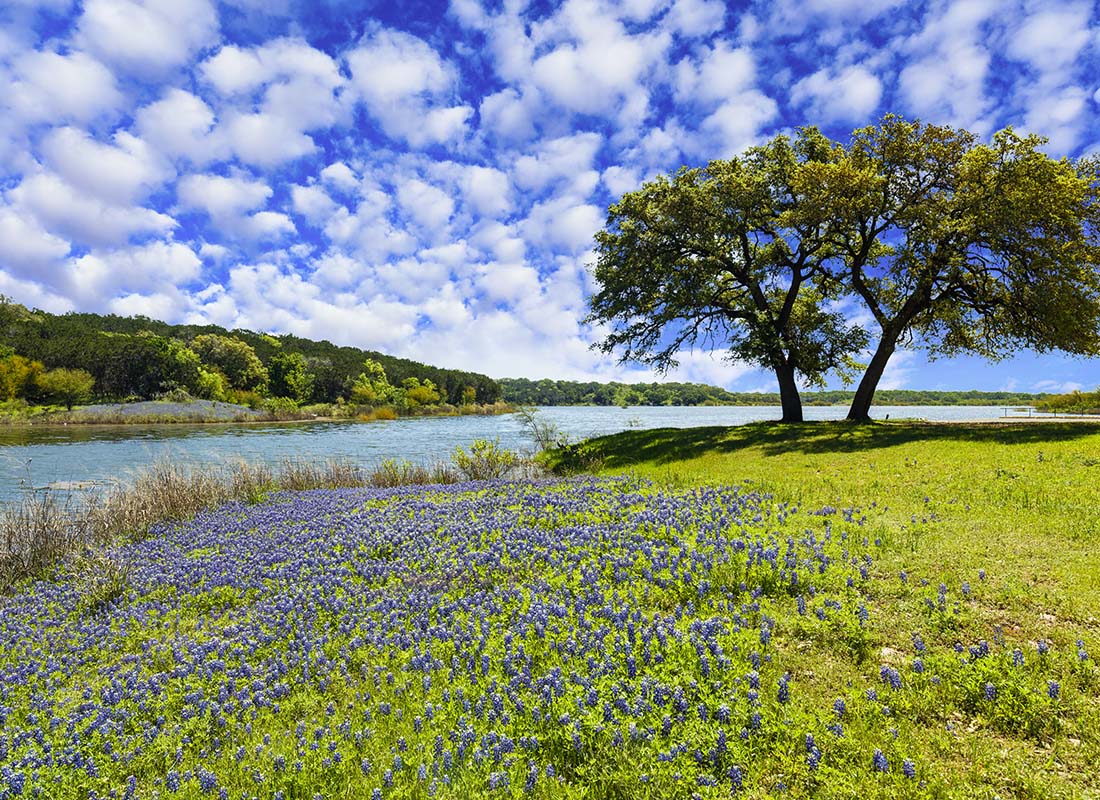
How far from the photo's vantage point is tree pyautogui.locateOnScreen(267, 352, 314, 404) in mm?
121250

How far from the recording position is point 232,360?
129m

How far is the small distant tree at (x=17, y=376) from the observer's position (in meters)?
79.4

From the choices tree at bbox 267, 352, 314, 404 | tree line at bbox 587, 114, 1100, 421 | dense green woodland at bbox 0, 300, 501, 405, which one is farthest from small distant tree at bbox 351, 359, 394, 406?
tree line at bbox 587, 114, 1100, 421

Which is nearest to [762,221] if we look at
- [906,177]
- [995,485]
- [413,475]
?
[906,177]

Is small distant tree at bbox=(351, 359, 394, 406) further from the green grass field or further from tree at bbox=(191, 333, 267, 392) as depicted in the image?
the green grass field

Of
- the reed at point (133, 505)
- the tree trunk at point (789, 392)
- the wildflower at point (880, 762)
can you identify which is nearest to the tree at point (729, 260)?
the tree trunk at point (789, 392)

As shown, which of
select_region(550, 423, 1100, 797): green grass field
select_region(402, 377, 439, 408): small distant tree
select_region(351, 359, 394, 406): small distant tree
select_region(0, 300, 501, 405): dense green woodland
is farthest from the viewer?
select_region(402, 377, 439, 408): small distant tree

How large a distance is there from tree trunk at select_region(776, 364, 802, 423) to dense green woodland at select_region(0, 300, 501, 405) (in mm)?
105612

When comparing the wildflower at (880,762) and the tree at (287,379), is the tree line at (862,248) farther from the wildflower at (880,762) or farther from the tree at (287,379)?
the tree at (287,379)

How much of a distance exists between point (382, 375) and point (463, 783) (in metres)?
151

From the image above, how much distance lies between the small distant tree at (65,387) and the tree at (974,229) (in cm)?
10509

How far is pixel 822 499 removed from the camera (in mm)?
11930

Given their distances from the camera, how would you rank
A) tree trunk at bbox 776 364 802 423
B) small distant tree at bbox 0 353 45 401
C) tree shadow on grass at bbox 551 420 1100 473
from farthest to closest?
1. small distant tree at bbox 0 353 45 401
2. tree trunk at bbox 776 364 802 423
3. tree shadow on grass at bbox 551 420 1100 473

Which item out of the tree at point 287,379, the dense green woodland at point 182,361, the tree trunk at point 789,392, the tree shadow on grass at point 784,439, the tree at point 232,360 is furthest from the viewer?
the tree at point 232,360
